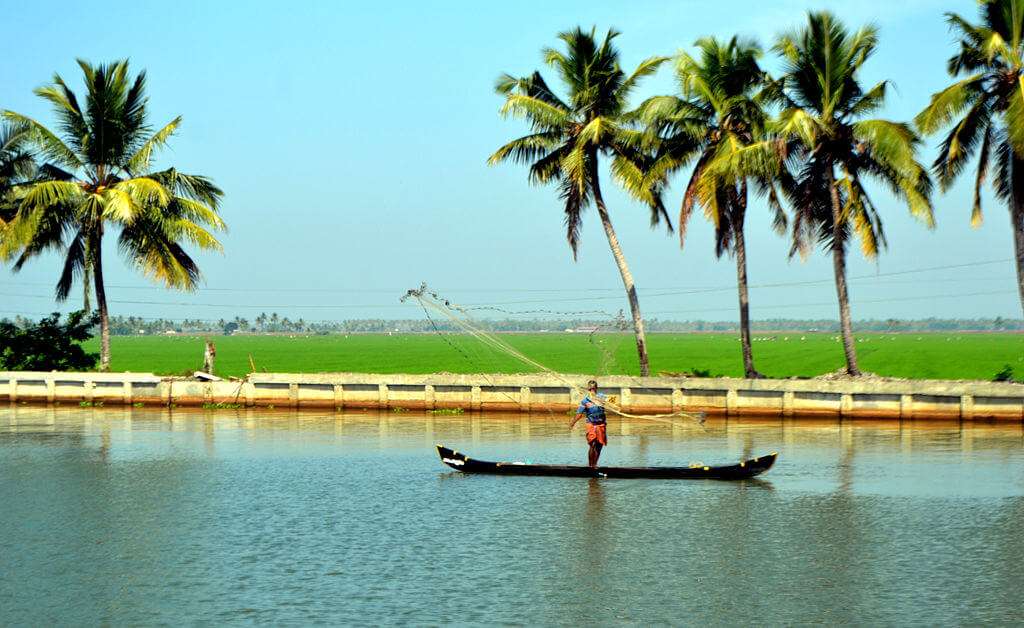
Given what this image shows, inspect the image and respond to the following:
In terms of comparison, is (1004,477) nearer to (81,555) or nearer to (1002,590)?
(1002,590)

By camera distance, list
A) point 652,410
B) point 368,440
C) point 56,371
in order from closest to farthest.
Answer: point 368,440 < point 652,410 < point 56,371

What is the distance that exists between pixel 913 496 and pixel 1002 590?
26.3ft

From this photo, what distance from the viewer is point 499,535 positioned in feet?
64.6

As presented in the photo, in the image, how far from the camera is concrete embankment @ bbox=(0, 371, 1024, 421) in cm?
3850

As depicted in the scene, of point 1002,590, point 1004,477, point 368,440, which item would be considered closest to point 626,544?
point 1002,590

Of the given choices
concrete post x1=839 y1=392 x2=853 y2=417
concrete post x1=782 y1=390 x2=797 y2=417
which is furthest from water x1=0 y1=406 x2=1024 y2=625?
concrete post x1=782 y1=390 x2=797 y2=417

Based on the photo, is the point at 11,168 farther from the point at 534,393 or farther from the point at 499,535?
the point at 499,535

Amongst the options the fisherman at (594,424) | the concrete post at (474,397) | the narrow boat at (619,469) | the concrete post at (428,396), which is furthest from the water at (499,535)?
the concrete post at (428,396)

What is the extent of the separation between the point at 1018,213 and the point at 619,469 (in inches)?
871

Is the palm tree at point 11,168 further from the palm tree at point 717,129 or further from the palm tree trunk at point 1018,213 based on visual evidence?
the palm tree trunk at point 1018,213

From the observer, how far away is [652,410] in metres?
41.2

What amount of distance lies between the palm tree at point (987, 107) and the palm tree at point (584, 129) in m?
11.8

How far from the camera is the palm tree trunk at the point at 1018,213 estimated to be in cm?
3859

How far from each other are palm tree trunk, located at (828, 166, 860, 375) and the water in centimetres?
970
